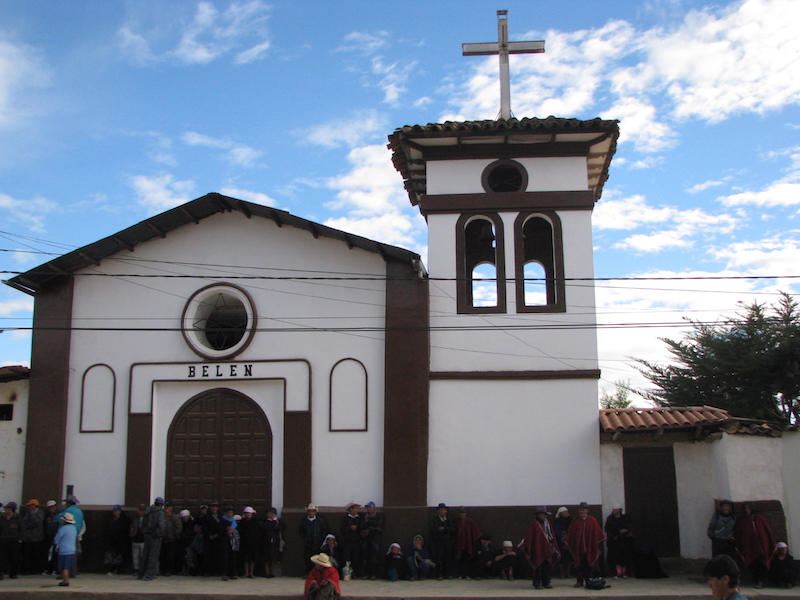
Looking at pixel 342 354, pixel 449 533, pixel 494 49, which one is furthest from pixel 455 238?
pixel 449 533

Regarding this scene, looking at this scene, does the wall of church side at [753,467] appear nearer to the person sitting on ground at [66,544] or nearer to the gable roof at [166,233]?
the gable roof at [166,233]

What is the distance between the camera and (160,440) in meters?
16.8

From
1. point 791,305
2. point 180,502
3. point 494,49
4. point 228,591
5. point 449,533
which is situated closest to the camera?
point 228,591

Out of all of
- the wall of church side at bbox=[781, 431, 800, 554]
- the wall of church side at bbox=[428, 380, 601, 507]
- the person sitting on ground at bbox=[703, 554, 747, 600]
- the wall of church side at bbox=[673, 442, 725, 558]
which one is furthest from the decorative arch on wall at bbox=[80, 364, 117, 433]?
the person sitting on ground at bbox=[703, 554, 747, 600]

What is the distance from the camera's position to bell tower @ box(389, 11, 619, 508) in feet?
51.9

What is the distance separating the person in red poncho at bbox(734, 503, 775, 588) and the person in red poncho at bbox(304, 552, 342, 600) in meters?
7.32

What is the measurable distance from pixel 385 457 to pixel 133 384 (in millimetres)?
5484

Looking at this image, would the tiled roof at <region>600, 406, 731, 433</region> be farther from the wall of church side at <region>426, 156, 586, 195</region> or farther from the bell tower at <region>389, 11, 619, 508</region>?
the wall of church side at <region>426, 156, 586, 195</region>

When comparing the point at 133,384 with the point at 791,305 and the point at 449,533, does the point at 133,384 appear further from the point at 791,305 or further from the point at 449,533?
the point at 791,305

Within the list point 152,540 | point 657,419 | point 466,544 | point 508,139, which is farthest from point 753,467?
point 152,540

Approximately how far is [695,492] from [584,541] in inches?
110

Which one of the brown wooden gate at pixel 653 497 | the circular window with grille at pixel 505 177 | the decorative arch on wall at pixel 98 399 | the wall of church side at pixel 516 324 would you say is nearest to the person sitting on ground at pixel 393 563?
the wall of church side at pixel 516 324

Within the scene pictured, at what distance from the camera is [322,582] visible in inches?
435

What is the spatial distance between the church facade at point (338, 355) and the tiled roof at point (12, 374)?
207 millimetres
